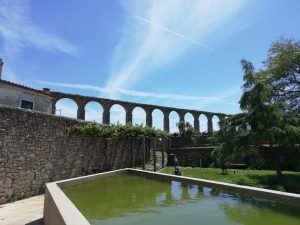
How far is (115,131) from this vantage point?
15.1 m

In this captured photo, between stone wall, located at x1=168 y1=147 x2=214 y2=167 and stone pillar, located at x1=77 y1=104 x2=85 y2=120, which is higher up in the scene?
stone pillar, located at x1=77 y1=104 x2=85 y2=120

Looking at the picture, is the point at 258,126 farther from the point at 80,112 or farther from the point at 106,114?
the point at 106,114

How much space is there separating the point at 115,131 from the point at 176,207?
9758 millimetres

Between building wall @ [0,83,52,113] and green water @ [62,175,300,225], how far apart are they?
7262 millimetres

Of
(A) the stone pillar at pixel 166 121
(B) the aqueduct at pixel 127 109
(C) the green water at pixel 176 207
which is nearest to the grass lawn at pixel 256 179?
(C) the green water at pixel 176 207

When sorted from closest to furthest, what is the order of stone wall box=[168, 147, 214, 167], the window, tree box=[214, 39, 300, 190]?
1. tree box=[214, 39, 300, 190]
2. the window
3. stone wall box=[168, 147, 214, 167]

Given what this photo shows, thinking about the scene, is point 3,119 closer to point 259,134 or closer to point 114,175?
point 114,175

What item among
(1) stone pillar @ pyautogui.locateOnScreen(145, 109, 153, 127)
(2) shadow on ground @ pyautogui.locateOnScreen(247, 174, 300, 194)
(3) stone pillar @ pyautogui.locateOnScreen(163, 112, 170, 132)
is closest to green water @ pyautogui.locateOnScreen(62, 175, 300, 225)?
(2) shadow on ground @ pyautogui.locateOnScreen(247, 174, 300, 194)

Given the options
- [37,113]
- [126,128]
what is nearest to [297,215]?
[37,113]

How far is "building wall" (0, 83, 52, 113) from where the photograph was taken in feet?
44.8

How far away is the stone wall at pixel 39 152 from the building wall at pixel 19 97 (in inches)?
127

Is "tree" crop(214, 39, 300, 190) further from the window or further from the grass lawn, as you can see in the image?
the window

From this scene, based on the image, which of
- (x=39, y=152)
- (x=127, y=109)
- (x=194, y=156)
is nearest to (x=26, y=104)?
(x=39, y=152)

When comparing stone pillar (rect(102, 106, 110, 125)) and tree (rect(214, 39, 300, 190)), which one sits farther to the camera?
stone pillar (rect(102, 106, 110, 125))
